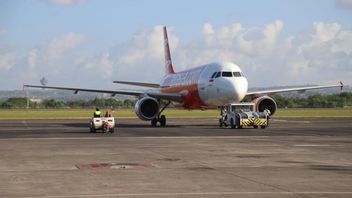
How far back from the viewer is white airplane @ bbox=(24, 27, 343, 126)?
45250mm

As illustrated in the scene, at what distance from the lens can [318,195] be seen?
1246 centimetres

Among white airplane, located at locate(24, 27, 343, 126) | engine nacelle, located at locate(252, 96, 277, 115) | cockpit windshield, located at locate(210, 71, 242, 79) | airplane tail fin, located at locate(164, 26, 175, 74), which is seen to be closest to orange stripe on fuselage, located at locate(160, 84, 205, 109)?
white airplane, located at locate(24, 27, 343, 126)

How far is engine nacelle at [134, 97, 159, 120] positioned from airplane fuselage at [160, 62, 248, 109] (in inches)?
101

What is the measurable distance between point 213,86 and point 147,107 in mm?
6374

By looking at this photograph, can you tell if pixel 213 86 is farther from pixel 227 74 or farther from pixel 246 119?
pixel 246 119

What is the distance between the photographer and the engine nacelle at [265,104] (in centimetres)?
5150

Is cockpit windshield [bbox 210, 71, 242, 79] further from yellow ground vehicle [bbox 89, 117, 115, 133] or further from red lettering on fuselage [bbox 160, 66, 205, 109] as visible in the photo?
yellow ground vehicle [bbox 89, 117, 115, 133]

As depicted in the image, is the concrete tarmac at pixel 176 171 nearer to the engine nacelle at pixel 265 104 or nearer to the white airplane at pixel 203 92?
the white airplane at pixel 203 92

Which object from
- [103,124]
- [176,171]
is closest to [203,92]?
[103,124]

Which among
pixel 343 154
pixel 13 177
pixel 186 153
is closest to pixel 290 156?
pixel 343 154

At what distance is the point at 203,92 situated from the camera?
4741 cm

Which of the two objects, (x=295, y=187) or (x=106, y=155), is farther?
(x=106, y=155)

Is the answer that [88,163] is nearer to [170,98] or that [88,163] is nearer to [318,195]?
[318,195]

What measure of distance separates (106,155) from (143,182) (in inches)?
301
